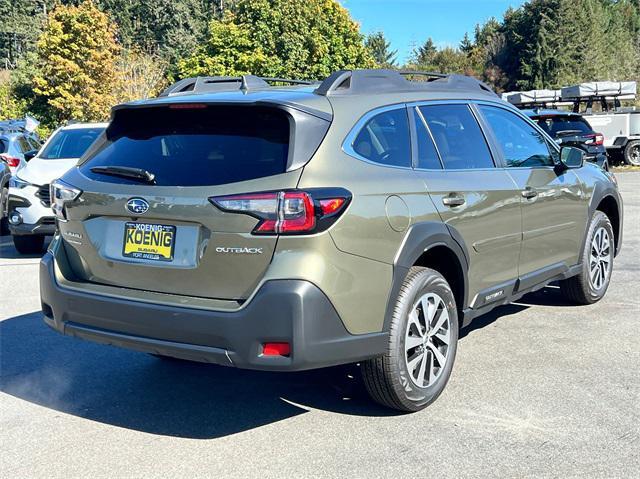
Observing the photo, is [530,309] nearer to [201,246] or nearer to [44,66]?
[201,246]

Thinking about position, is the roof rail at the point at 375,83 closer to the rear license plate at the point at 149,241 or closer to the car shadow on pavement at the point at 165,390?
the rear license plate at the point at 149,241

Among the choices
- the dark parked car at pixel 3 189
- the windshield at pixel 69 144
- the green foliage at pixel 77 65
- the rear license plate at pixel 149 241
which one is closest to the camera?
the rear license plate at pixel 149 241

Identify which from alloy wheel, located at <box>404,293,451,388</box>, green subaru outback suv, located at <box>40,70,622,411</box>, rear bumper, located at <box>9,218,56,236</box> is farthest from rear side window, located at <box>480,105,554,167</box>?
→ rear bumper, located at <box>9,218,56,236</box>

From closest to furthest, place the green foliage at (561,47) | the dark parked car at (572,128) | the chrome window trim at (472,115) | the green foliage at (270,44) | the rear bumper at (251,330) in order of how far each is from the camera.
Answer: the rear bumper at (251,330) < the chrome window trim at (472,115) < the dark parked car at (572,128) < the green foliage at (270,44) < the green foliage at (561,47)

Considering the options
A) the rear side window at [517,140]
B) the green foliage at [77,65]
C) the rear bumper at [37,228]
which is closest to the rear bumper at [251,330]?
the rear side window at [517,140]

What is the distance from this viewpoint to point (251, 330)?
341cm

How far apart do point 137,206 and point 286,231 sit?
2.73ft

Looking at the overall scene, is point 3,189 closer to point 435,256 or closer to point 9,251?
point 9,251

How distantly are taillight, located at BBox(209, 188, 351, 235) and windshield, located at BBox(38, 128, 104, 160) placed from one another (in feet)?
25.4

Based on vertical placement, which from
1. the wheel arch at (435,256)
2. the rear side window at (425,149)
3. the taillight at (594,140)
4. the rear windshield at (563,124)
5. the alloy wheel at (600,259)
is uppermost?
the rear windshield at (563,124)

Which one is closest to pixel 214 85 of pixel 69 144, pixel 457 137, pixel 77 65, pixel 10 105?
pixel 457 137

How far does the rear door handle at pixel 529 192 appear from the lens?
Result: 16.9ft

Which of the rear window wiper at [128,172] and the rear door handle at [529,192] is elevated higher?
the rear window wiper at [128,172]

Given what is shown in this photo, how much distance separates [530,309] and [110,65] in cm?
3744
